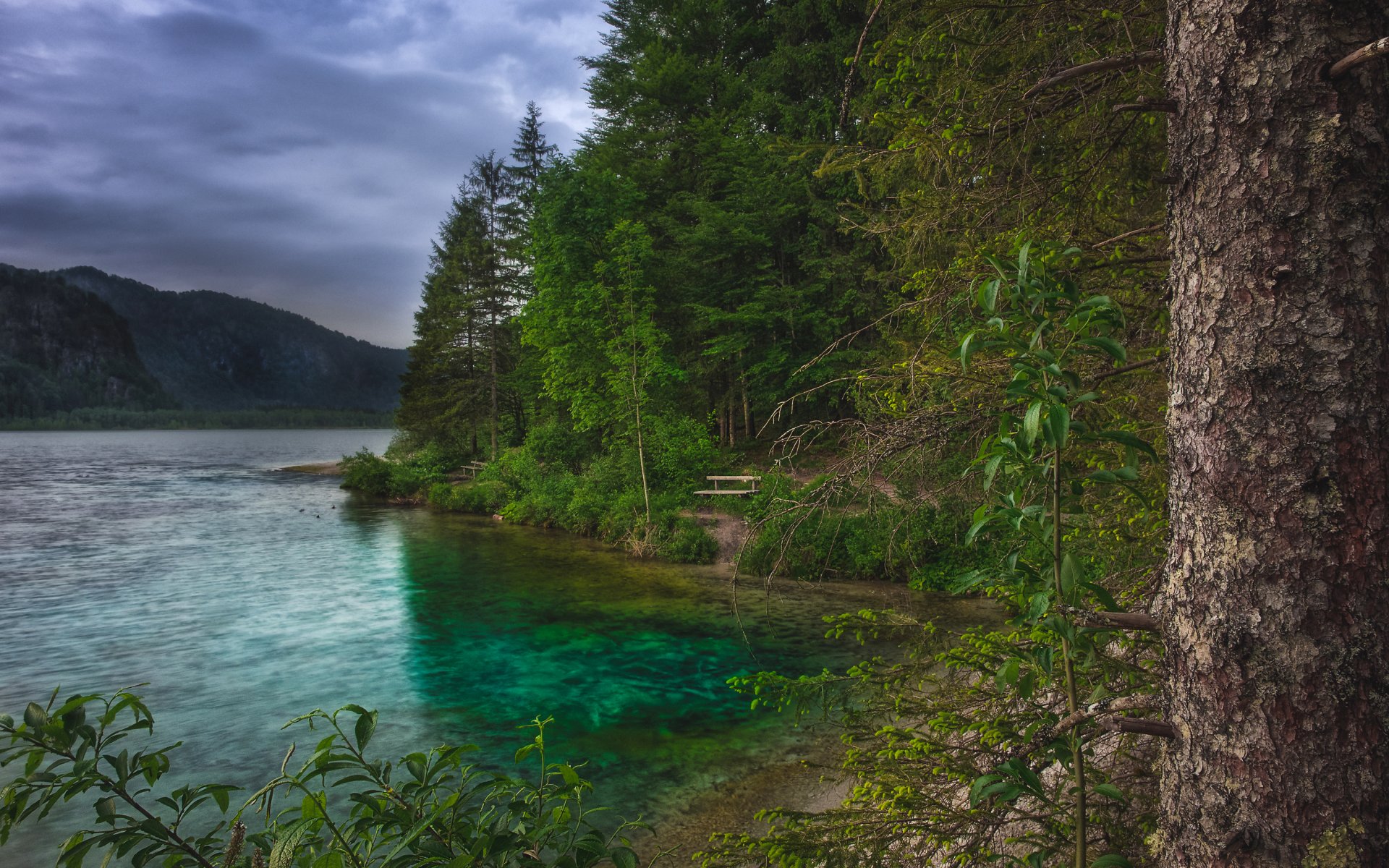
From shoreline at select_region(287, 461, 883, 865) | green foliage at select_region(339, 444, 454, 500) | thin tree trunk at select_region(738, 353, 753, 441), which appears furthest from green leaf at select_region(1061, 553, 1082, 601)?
green foliage at select_region(339, 444, 454, 500)

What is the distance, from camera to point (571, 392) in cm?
2386

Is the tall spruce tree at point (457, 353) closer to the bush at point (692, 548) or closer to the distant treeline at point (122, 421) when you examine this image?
the bush at point (692, 548)

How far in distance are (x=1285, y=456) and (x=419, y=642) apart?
1454 cm

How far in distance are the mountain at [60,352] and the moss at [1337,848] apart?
21519 cm

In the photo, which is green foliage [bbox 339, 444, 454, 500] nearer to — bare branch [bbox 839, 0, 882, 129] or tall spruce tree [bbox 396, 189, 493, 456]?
tall spruce tree [bbox 396, 189, 493, 456]

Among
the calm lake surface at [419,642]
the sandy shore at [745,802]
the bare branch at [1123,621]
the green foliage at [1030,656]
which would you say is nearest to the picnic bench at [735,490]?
the calm lake surface at [419,642]

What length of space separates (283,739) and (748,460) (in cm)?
1916

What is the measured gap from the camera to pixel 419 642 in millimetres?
14117

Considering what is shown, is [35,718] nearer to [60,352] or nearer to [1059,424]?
[1059,424]

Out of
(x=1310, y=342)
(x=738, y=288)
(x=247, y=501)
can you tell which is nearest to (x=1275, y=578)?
(x=1310, y=342)

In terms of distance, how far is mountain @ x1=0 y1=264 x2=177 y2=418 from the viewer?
163 meters

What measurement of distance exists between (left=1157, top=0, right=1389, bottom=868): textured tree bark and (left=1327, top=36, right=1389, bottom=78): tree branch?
25 millimetres

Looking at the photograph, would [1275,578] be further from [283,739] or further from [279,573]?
[279,573]

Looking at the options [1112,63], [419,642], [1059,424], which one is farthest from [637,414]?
[1059,424]
